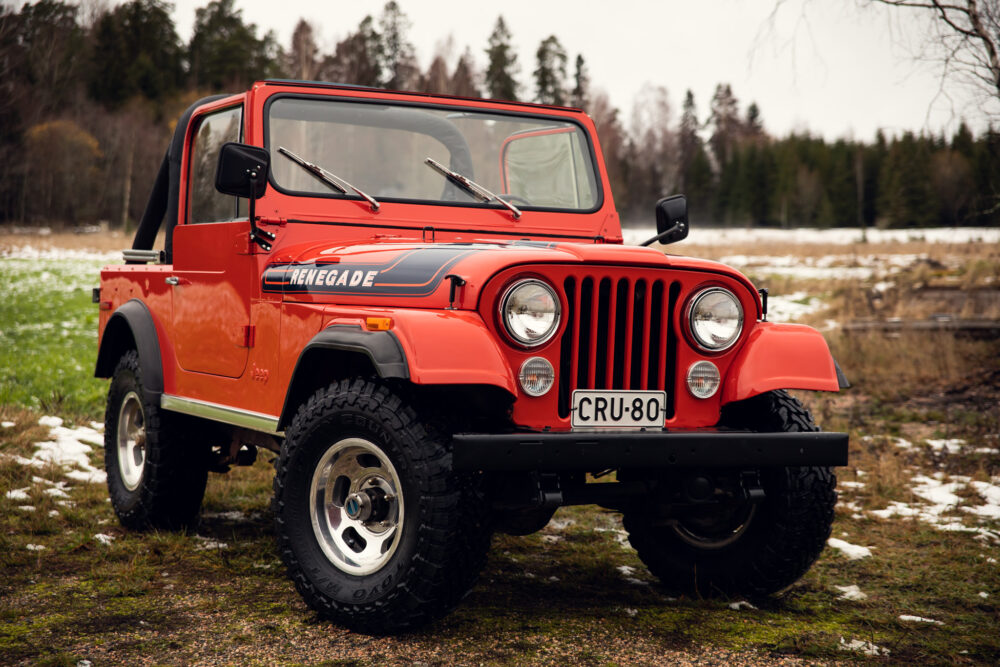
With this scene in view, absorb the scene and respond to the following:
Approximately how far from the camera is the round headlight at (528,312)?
340cm

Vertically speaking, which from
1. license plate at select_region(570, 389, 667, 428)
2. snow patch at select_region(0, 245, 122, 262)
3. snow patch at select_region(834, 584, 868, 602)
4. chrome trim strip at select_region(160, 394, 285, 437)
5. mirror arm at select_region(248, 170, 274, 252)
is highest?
mirror arm at select_region(248, 170, 274, 252)

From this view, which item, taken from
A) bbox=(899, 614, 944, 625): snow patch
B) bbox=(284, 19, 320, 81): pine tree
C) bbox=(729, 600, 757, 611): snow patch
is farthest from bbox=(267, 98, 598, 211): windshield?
bbox=(284, 19, 320, 81): pine tree

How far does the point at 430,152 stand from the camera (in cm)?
477

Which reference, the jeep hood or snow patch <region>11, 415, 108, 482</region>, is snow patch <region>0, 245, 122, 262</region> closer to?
snow patch <region>11, 415, 108, 482</region>

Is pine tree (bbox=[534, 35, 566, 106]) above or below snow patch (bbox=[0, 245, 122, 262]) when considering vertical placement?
above

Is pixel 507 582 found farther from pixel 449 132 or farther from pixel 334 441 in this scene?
pixel 449 132

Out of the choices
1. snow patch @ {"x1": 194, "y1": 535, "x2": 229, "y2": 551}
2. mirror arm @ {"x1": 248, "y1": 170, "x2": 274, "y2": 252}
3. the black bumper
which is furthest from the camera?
snow patch @ {"x1": 194, "y1": 535, "x2": 229, "y2": 551}

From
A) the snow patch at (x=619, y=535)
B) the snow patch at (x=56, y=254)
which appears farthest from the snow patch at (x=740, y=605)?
the snow patch at (x=56, y=254)

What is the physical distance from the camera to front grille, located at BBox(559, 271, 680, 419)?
3490 mm

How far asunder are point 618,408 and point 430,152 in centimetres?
184

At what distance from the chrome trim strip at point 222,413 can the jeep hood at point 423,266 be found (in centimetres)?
55

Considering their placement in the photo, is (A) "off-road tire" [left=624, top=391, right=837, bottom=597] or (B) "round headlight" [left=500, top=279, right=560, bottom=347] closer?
(B) "round headlight" [left=500, top=279, right=560, bottom=347]

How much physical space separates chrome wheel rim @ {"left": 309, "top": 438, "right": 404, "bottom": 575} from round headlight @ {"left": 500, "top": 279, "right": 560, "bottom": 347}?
631mm

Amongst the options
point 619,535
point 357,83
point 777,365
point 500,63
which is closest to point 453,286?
point 777,365
